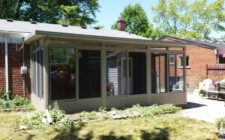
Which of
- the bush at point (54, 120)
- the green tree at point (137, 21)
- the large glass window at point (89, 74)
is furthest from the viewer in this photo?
the green tree at point (137, 21)

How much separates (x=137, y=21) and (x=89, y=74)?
3708cm

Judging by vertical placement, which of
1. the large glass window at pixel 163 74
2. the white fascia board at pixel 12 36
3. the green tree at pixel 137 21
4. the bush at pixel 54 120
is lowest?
the bush at pixel 54 120

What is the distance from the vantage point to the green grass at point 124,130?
702 centimetres

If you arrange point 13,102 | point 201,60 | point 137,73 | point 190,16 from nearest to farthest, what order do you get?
point 13,102, point 137,73, point 201,60, point 190,16

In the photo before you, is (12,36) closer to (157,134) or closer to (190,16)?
(157,134)

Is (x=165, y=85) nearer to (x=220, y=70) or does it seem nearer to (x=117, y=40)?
(x=117, y=40)

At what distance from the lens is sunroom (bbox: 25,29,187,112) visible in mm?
9375

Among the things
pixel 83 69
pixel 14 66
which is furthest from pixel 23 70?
pixel 83 69

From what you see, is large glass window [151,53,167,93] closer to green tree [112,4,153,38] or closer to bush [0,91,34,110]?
bush [0,91,34,110]

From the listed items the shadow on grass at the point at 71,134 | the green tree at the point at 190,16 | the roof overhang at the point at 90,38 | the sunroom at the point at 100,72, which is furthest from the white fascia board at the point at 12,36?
the green tree at the point at 190,16

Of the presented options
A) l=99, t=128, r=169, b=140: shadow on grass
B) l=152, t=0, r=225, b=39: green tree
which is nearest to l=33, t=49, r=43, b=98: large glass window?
l=99, t=128, r=169, b=140: shadow on grass

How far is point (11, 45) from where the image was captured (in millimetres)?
11656

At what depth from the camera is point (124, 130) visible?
767 centimetres

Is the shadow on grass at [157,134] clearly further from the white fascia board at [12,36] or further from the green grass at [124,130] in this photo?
the white fascia board at [12,36]
